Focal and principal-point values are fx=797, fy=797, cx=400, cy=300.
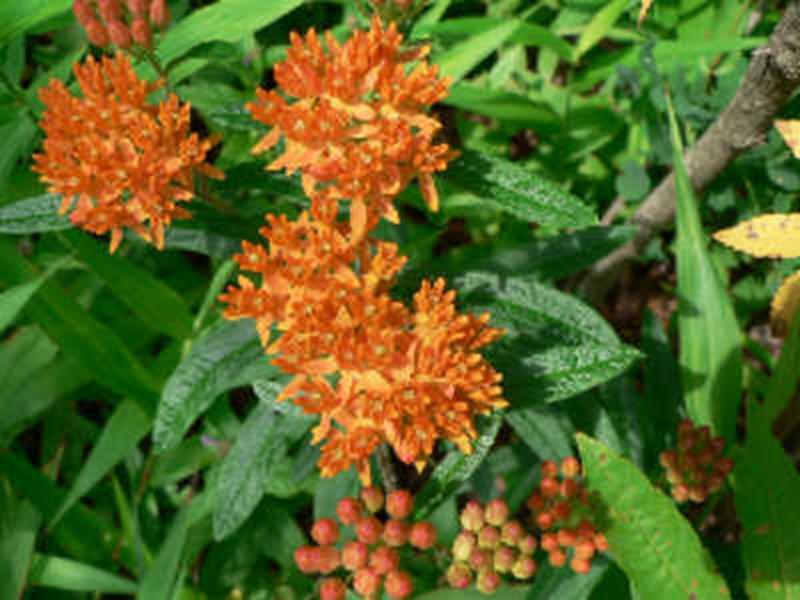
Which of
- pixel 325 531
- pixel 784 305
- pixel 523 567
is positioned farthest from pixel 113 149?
pixel 784 305

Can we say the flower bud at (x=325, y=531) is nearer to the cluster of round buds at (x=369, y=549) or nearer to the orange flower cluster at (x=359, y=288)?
the cluster of round buds at (x=369, y=549)

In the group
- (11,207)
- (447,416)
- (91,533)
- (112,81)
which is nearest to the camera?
(447,416)

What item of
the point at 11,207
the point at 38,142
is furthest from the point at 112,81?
the point at 38,142

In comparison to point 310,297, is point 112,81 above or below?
above

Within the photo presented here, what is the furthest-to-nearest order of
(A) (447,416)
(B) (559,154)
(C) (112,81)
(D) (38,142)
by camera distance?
(B) (559,154)
(D) (38,142)
(C) (112,81)
(A) (447,416)

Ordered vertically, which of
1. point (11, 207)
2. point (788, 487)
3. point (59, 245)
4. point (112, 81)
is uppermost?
point (112, 81)

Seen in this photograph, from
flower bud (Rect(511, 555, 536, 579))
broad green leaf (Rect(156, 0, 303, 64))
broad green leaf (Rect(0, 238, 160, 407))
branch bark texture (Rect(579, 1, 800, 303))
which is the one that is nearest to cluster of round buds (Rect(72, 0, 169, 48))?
broad green leaf (Rect(156, 0, 303, 64))

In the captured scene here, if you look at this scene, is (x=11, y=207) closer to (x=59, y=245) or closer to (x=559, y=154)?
(x=59, y=245)
